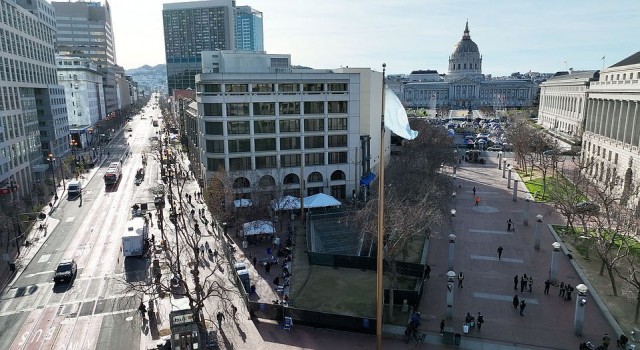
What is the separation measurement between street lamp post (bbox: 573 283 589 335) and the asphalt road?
80.9ft

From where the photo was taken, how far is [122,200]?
59.7 metres

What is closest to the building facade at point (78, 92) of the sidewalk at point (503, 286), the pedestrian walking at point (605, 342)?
the sidewalk at point (503, 286)

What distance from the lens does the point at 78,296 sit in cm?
3145

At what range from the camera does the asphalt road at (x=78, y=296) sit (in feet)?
85.0

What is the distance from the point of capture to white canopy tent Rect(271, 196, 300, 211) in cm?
4522

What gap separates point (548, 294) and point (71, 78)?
122m

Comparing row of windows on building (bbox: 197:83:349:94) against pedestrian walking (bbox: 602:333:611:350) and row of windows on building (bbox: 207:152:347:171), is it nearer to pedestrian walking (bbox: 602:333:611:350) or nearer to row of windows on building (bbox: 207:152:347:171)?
row of windows on building (bbox: 207:152:347:171)

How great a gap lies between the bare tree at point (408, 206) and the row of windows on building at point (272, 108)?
11406 mm

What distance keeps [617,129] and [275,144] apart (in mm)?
48689

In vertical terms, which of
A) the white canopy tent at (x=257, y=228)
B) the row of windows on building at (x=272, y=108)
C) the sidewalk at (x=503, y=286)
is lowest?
the sidewalk at (x=503, y=286)

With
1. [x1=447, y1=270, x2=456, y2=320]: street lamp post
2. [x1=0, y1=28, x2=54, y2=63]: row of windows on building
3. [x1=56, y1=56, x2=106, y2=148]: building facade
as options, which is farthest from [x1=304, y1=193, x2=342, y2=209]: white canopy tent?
[x1=56, y1=56, x2=106, y2=148]: building facade

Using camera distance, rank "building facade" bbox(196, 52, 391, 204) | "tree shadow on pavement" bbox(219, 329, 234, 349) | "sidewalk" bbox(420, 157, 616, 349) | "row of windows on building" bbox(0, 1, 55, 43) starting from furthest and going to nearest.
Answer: "row of windows on building" bbox(0, 1, 55, 43) < "building facade" bbox(196, 52, 391, 204) < "sidewalk" bbox(420, 157, 616, 349) < "tree shadow on pavement" bbox(219, 329, 234, 349)

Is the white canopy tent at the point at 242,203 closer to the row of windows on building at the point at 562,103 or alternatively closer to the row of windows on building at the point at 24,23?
the row of windows on building at the point at 24,23

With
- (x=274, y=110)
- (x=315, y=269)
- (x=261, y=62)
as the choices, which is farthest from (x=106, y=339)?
(x=261, y=62)
